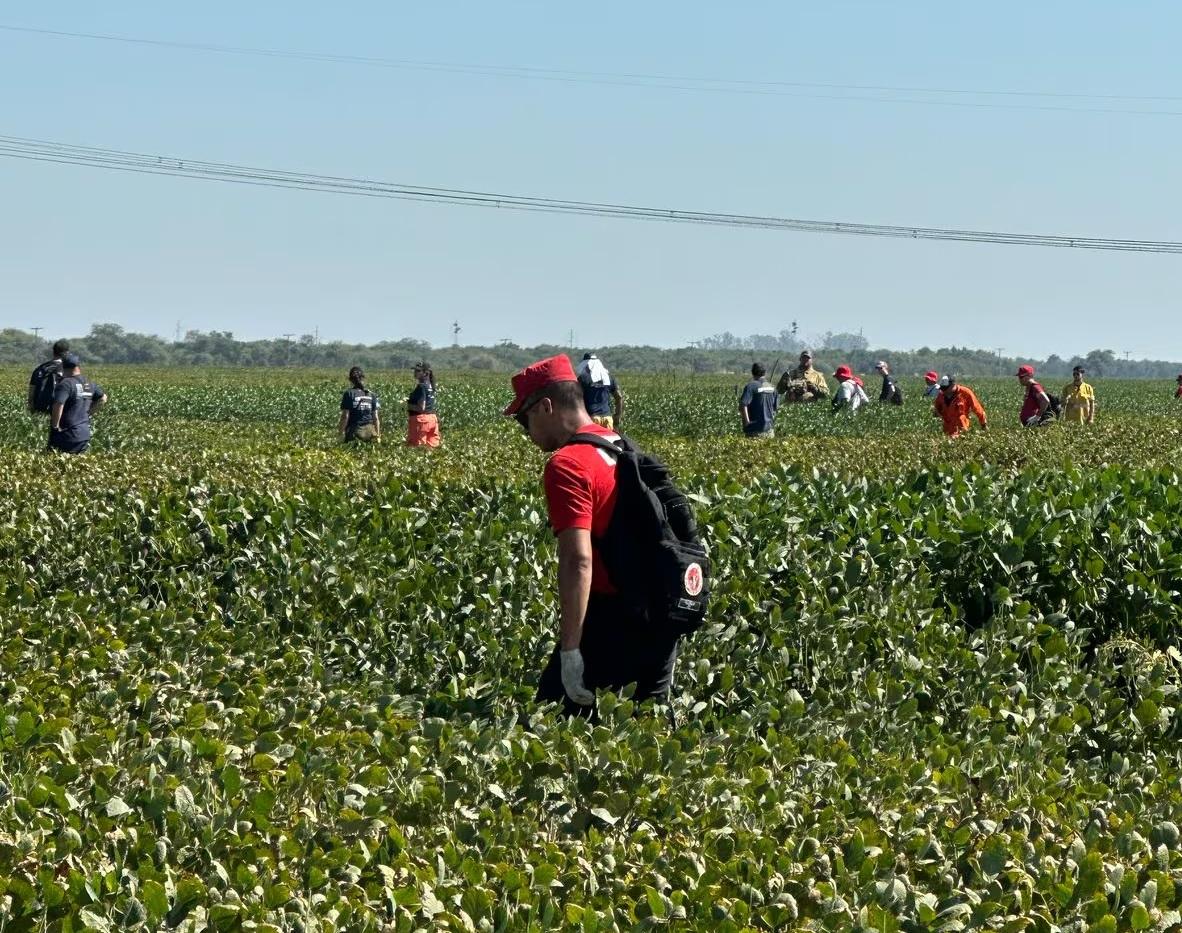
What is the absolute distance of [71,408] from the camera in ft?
55.9

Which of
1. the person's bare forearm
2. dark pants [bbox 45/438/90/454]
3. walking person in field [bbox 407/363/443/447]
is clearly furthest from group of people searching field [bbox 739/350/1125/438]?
the person's bare forearm

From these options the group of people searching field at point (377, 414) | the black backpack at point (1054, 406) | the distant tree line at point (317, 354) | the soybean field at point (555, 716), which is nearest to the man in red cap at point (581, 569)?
the soybean field at point (555, 716)

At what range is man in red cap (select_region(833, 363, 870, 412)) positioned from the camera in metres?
33.4

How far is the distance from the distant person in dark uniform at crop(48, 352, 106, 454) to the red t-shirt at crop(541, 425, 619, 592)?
1253cm

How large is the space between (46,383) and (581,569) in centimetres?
1312

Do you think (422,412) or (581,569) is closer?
(581,569)

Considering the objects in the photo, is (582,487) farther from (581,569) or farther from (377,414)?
(377,414)

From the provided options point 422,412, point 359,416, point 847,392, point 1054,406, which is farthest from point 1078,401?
point 359,416

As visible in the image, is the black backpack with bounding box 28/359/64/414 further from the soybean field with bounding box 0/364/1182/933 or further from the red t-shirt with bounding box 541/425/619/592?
the red t-shirt with bounding box 541/425/619/592

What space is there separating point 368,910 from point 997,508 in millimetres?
7388

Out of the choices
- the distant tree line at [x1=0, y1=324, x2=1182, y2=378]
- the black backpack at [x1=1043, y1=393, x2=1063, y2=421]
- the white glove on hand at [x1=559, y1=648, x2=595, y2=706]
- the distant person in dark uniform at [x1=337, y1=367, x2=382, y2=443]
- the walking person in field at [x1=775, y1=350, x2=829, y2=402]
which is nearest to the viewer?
the white glove on hand at [x1=559, y1=648, x2=595, y2=706]

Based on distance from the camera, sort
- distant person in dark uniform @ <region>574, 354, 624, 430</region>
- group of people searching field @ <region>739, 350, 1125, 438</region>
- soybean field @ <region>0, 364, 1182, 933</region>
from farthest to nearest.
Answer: group of people searching field @ <region>739, 350, 1125, 438</region> → distant person in dark uniform @ <region>574, 354, 624, 430</region> → soybean field @ <region>0, 364, 1182, 933</region>

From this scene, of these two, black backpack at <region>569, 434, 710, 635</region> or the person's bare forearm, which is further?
black backpack at <region>569, 434, 710, 635</region>

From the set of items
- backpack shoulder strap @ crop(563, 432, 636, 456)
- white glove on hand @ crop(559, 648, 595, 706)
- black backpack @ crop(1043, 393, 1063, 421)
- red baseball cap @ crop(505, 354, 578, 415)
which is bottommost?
white glove on hand @ crop(559, 648, 595, 706)
